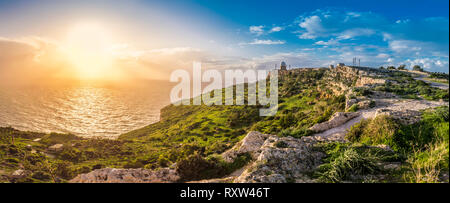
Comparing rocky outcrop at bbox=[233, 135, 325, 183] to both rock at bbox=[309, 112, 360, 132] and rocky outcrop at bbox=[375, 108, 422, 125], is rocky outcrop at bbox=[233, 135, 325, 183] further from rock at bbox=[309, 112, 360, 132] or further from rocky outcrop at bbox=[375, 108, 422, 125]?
rock at bbox=[309, 112, 360, 132]

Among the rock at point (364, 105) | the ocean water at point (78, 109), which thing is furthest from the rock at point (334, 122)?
the ocean water at point (78, 109)

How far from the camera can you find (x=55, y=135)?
3619cm

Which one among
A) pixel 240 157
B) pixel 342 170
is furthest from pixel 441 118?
pixel 240 157

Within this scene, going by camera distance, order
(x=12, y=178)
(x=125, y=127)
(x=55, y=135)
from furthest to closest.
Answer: (x=125, y=127)
(x=55, y=135)
(x=12, y=178)

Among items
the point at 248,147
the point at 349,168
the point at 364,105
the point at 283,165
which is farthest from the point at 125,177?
the point at 364,105

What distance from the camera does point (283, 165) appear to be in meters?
6.23

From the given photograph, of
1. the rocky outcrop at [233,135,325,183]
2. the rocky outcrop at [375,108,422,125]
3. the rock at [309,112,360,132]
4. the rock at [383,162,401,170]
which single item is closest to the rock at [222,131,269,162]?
the rocky outcrop at [233,135,325,183]

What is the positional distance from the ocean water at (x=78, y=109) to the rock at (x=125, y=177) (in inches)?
921

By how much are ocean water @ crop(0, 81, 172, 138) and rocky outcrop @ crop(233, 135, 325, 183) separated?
94.0 feet

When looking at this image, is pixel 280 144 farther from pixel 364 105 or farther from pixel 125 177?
pixel 364 105

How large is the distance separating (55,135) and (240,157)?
43.2 metres

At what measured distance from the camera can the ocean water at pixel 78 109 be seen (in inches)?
1067

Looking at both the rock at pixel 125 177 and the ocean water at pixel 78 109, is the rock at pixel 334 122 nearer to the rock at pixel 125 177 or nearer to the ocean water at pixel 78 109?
the rock at pixel 125 177
